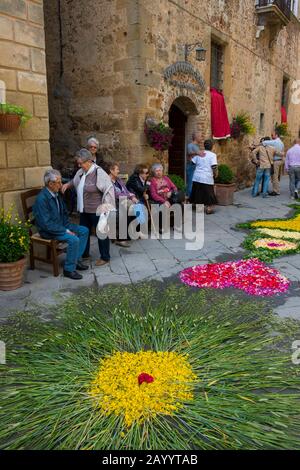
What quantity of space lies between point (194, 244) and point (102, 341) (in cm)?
359

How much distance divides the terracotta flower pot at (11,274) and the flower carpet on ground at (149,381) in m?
0.84

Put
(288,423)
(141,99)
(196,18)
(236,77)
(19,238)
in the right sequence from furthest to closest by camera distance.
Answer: (236,77), (196,18), (141,99), (19,238), (288,423)

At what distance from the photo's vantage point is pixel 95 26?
7.74 metres

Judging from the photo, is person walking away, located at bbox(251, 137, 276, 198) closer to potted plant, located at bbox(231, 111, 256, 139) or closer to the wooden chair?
potted plant, located at bbox(231, 111, 256, 139)

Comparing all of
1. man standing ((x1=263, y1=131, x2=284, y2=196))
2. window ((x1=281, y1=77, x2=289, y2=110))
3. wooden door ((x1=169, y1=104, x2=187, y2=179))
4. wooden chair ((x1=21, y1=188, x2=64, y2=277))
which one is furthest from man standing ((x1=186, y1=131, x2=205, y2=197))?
window ((x1=281, y1=77, x2=289, y2=110))

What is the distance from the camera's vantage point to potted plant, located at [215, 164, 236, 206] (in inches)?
388

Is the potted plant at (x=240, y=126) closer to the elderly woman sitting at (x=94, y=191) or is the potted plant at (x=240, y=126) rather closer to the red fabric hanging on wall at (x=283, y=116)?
Answer: the red fabric hanging on wall at (x=283, y=116)

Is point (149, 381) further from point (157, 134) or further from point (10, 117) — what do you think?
point (157, 134)

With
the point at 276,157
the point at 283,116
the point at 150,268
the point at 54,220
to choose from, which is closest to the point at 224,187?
the point at 276,157

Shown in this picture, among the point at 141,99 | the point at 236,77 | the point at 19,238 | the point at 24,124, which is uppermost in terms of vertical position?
the point at 236,77

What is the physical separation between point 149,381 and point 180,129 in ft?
26.9

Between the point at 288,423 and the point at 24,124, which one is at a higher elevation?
the point at 24,124
